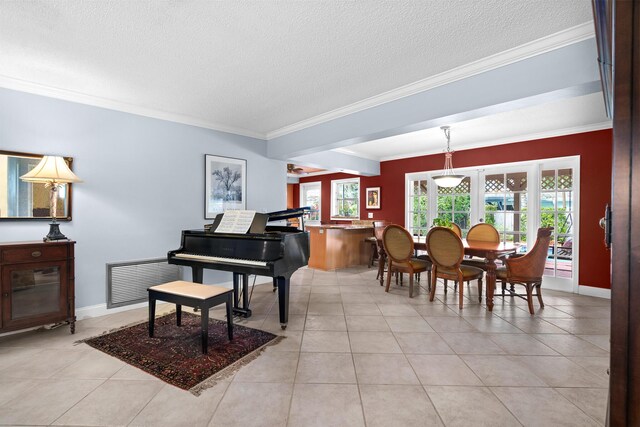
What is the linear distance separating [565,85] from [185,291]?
3.45 metres

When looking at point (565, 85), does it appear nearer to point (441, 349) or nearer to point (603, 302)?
point (441, 349)

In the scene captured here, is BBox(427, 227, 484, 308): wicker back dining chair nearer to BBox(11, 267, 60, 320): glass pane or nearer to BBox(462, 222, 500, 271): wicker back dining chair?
BBox(462, 222, 500, 271): wicker back dining chair

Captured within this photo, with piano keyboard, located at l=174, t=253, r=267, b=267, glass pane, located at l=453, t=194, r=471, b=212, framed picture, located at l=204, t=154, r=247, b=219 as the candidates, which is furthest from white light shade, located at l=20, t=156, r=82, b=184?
glass pane, located at l=453, t=194, r=471, b=212

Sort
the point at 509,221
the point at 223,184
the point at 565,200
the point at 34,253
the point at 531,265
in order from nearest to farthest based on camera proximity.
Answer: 1. the point at 34,253
2. the point at 531,265
3. the point at 223,184
4. the point at 565,200
5. the point at 509,221

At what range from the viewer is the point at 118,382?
2.04m

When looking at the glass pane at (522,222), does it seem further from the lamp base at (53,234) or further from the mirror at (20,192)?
the mirror at (20,192)

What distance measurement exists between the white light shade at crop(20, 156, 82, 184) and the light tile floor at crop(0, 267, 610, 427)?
149 cm

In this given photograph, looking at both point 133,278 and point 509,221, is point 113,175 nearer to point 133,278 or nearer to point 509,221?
point 133,278

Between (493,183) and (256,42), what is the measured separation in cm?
484

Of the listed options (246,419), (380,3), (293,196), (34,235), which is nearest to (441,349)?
(246,419)

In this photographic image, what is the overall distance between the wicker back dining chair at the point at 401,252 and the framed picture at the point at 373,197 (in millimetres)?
3013

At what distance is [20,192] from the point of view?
2.92m

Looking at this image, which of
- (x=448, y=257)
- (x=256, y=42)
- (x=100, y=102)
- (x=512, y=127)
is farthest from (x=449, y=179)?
(x=100, y=102)

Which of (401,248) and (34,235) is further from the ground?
(34,235)
